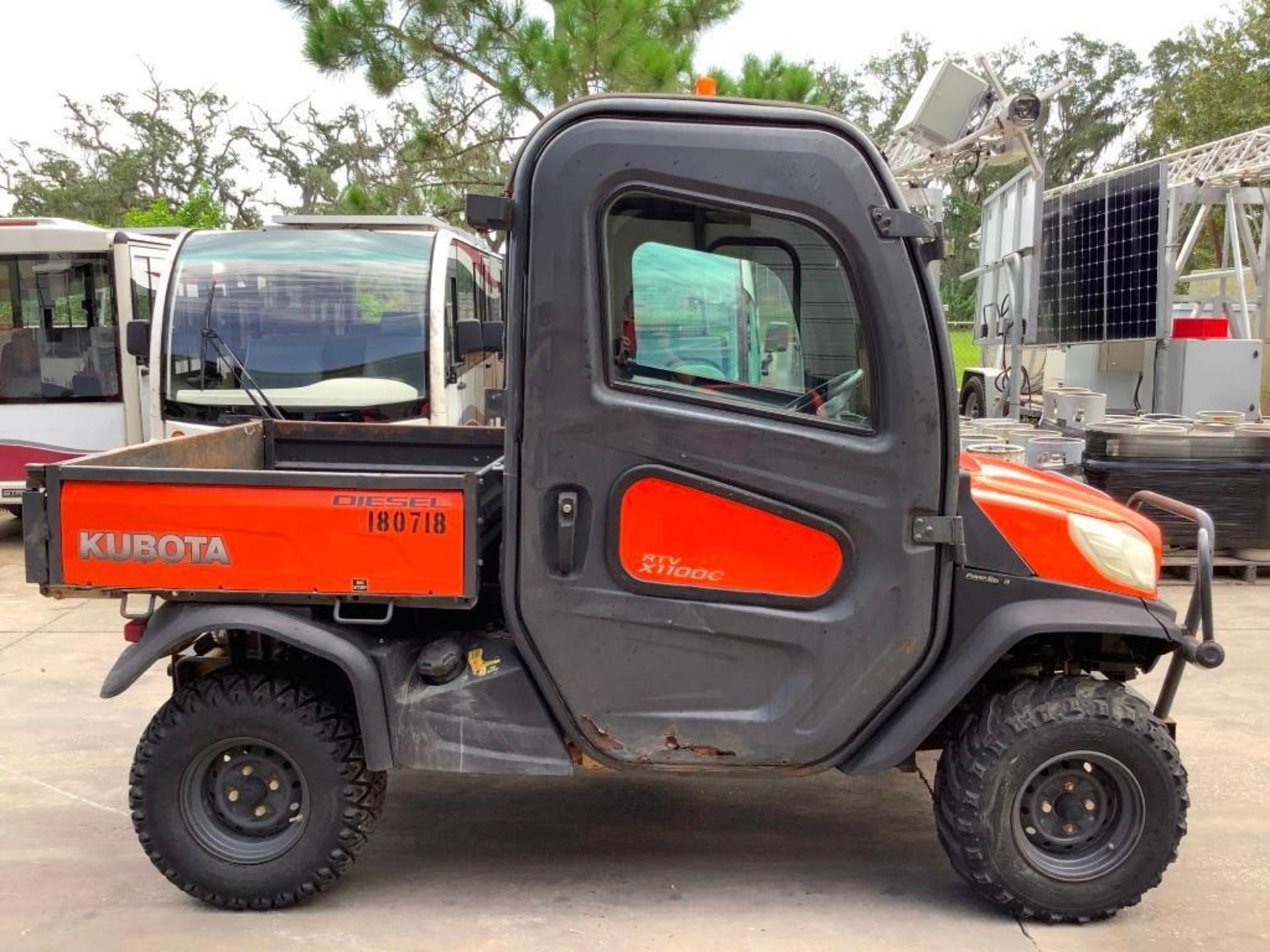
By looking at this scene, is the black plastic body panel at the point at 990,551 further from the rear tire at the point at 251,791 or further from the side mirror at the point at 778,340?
the rear tire at the point at 251,791

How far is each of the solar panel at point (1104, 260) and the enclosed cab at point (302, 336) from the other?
5830 millimetres

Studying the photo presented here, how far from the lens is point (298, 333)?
8.10 m

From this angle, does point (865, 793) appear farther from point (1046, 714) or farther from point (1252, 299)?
point (1252, 299)

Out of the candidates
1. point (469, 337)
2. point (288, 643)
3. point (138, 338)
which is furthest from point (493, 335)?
point (138, 338)

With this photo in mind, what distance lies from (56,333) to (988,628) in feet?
29.6

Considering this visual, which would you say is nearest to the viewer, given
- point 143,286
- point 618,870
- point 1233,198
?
point 618,870

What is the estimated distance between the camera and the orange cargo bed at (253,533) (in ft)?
11.2

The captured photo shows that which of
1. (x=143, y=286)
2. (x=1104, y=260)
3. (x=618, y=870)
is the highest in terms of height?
(x=1104, y=260)

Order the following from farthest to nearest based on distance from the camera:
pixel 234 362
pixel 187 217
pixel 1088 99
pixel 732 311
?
pixel 1088 99, pixel 187 217, pixel 234 362, pixel 732 311

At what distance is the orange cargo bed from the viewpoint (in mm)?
3412

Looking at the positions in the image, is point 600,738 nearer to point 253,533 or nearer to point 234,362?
point 253,533

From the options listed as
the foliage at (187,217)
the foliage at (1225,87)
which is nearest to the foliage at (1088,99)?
the foliage at (1225,87)

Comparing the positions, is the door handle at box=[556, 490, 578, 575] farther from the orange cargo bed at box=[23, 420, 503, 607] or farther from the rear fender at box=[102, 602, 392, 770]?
the rear fender at box=[102, 602, 392, 770]

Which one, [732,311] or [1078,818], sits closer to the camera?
[732,311]
